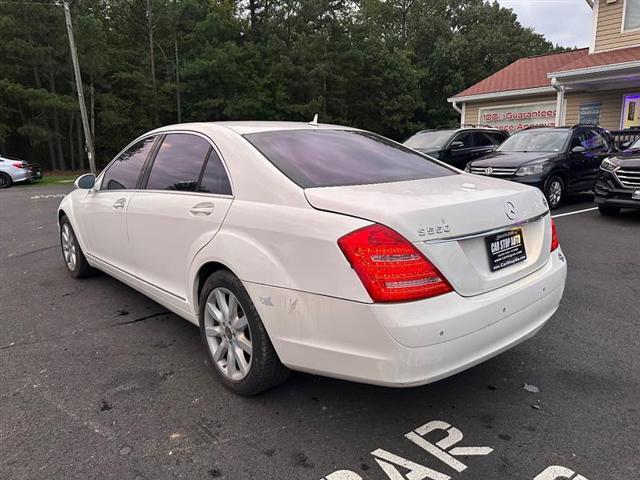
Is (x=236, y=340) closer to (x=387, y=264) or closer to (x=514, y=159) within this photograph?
(x=387, y=264)

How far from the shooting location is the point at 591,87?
16.6 meters

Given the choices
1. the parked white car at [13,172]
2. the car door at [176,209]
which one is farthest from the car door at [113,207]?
the parked white car at [13,172]

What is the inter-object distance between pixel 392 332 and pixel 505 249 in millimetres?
865

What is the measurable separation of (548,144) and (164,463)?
32.9ft

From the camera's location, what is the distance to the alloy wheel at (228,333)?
9.25ft

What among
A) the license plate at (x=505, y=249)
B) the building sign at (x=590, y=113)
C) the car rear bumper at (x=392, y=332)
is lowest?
the car rear bumper at (x=392, y=332)

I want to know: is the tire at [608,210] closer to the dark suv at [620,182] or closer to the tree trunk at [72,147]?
the dark suv at [620,182]

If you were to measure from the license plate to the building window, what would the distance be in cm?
1662

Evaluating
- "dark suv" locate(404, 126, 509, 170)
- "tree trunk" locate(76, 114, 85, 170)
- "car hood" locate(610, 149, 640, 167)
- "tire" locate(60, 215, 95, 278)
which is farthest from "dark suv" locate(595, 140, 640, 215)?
"tree trunk" locate(76, 114, 85, 170)

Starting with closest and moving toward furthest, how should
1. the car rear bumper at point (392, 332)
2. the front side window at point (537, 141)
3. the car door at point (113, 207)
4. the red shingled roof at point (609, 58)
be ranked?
the car rear bumper at point (392, 332)
the car door at point (113, 207)
the front side window at point (537, 141)
the red shingled roof at point (609, 58)

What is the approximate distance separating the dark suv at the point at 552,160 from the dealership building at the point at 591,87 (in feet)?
15.8

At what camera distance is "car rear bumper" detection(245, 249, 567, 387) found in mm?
2189

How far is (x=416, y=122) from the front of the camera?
3781 centimetres

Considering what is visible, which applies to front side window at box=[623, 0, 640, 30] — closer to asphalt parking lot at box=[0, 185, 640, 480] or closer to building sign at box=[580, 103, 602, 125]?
building sign at box=[580, 103, 602, 125]
